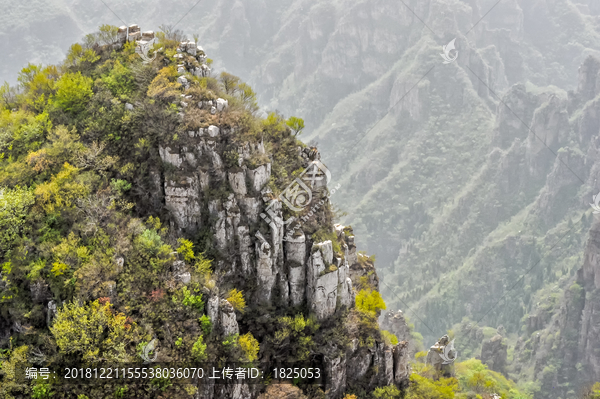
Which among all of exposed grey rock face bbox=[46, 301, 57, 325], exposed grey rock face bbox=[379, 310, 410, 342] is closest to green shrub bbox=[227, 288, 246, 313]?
exposed grey rock face bbox=[46, 301, 57, 325]

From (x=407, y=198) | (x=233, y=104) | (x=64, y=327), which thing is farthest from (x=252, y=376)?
(x=407, y=198)

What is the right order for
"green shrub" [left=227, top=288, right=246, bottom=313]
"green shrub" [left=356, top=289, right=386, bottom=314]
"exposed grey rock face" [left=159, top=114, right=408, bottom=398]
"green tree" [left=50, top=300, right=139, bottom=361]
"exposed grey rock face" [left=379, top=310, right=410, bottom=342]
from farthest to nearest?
"exposed grey rock face" [left=379, top=310, right=410, bottom=342] < "green shrub" [left=356, top=289, right=386, bottom=314] < "exposed grey rock face" [left=159, top=114, right=408, bottom=398] < "green shrub" [left=227, top=288, right=246, bottom=313] < "green tree" [left=50, top=300, right=139, bottom=361]

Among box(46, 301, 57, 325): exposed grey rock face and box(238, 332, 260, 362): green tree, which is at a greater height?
box(46, 301, 57, 325): exposed grey rock face

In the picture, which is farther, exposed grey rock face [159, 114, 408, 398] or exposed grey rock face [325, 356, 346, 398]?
exposed grey rock face [325, 356, 346, 398]

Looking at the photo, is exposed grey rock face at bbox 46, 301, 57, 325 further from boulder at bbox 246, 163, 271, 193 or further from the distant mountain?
the distant mountain

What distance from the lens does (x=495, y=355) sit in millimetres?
98750

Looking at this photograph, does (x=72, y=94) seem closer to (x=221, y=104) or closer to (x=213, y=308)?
(x=221, y=104)

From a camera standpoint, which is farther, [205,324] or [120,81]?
[120,81]

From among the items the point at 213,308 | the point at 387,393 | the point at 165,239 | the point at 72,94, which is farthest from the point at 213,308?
the point at 72,94

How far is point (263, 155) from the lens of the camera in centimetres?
3450

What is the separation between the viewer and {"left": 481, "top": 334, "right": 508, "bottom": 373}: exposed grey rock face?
98.7 meters

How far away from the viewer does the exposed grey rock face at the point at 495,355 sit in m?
98.7

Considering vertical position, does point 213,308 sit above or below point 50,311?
below

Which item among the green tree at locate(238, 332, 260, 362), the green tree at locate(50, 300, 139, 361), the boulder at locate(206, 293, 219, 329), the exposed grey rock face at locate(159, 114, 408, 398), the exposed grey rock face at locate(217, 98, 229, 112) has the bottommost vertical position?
the green tree at locate(238, 332, 260, 362)
